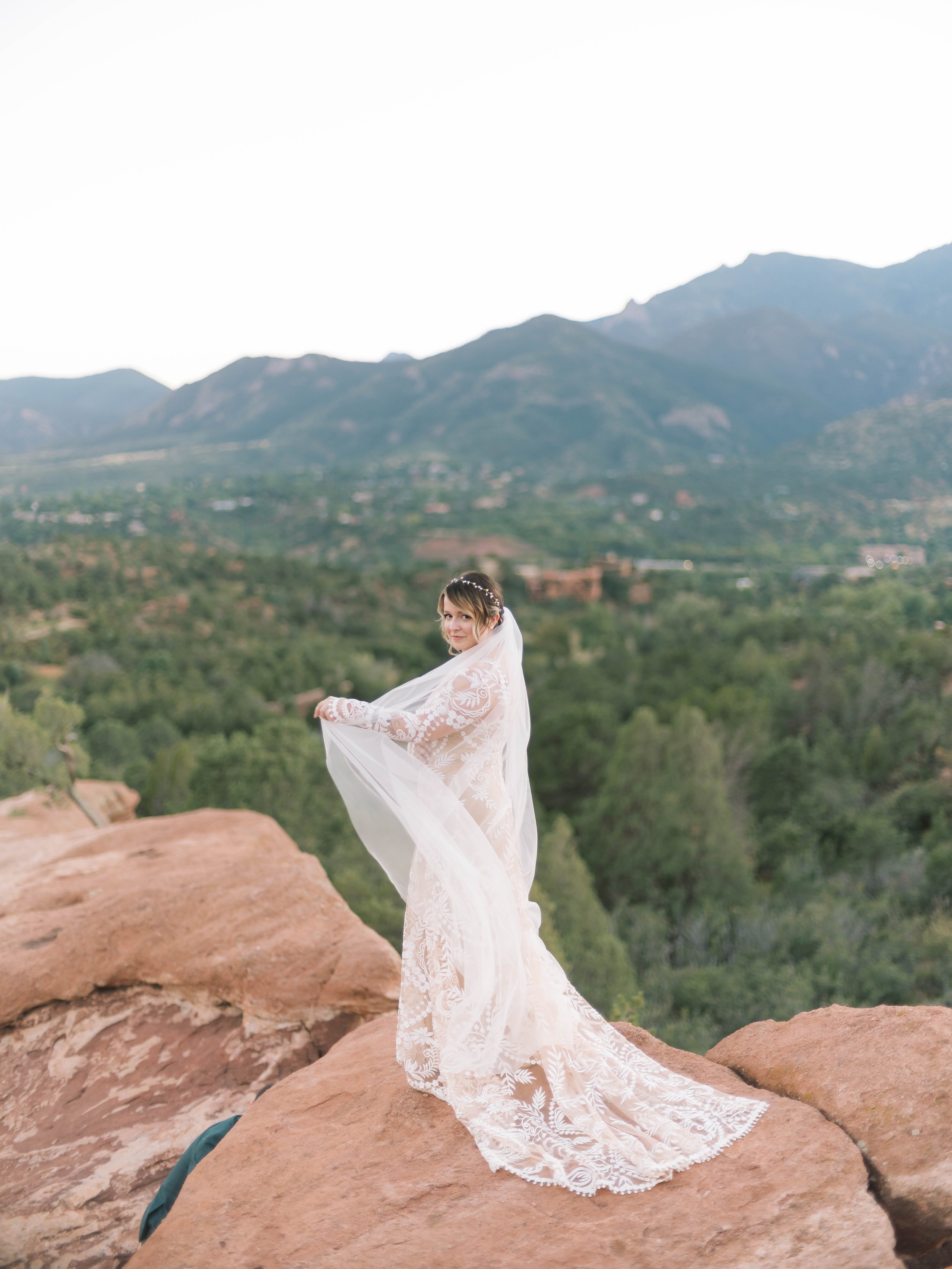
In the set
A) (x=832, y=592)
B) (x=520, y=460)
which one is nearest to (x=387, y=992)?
(x=832, y=592)

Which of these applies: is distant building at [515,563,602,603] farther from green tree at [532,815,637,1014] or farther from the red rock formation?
the red rock formation

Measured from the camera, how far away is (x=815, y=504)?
311 ft

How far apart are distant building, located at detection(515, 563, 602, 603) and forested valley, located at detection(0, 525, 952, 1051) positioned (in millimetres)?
14940

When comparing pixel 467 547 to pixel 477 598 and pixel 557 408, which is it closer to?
pixel 477 598

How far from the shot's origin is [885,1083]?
334cm

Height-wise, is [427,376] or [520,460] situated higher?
[427,376]

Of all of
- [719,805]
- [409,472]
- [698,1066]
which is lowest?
[719,805]

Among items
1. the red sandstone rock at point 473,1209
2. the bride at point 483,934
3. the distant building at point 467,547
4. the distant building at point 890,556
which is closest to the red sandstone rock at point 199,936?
the red sandstone rock at point 473,1209

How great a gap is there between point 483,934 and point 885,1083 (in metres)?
1.88

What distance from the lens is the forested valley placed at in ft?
38.4

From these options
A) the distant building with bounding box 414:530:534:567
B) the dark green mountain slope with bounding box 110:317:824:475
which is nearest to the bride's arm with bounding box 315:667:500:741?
the distant building with bounding box 414:530:534:567

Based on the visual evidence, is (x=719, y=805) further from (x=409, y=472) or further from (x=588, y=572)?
(x=409, y=472)

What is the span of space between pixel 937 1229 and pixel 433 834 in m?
2.47

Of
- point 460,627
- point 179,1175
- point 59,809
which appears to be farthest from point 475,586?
point 59,809
